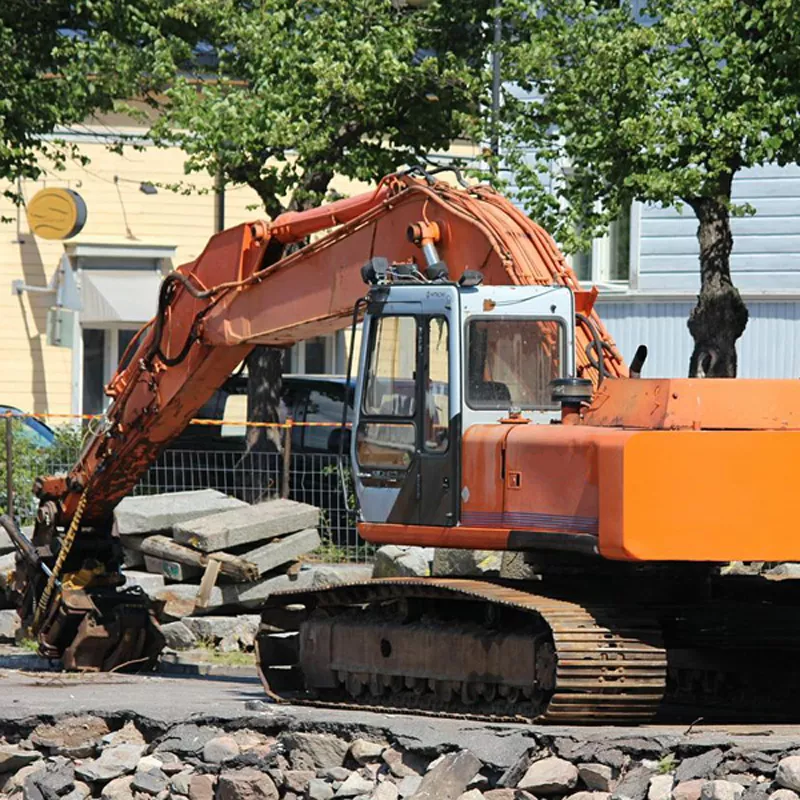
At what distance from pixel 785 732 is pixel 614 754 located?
3.93 ft

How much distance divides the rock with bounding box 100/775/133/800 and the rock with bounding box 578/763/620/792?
8.49ft

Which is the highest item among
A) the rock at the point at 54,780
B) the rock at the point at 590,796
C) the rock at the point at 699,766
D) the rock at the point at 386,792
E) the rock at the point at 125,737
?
the rock at the point at 699,766

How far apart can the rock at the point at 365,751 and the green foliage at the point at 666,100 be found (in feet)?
26.9

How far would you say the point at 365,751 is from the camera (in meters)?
10.3

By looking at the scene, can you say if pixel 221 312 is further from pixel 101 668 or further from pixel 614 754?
pixel 614 754

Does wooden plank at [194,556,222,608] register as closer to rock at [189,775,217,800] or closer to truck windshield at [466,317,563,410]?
truck windshield at [466,317,563,410]

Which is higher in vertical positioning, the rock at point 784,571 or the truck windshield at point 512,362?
the truck windshield at point 512,362

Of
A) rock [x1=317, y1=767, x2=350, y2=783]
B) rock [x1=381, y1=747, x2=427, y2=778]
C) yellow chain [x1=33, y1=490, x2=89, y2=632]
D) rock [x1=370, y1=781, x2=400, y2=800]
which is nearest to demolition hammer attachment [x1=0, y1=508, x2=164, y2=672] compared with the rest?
yellow chain [x1=33, y1=490, x2=89, y2=632]

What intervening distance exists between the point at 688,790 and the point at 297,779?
232 centimetres

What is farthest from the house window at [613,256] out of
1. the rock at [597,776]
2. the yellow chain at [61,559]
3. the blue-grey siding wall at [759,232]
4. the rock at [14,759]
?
the rock at [597,776]

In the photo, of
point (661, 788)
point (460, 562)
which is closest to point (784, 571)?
point (460, 562)

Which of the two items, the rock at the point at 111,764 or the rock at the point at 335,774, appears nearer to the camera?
the rock at the point at 335,774

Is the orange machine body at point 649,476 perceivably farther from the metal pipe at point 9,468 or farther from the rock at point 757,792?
the metal pipe at point 9,468

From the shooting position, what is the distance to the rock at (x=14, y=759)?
1112cm
